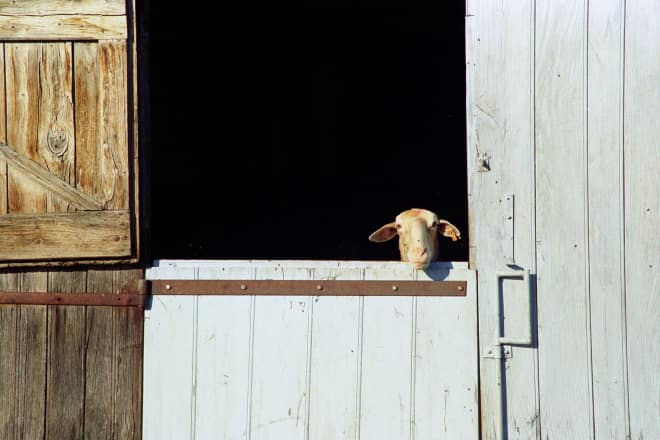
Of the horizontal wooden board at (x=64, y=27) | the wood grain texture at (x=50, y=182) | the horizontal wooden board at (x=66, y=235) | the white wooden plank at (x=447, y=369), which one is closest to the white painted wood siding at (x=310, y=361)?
the white wooden plank at (x=447, y=369)

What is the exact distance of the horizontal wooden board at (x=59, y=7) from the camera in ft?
11.8

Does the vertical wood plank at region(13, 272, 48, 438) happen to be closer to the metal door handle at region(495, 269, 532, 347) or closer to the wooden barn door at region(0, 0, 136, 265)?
the wooden barn door at region(0, 0, 136, 265)

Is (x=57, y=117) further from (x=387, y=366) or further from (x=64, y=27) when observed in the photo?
(x=387, y=366)

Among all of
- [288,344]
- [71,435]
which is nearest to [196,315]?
[288,344]

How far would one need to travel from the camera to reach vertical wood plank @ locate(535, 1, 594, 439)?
11.4 feet

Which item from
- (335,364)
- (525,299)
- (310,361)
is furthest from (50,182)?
(525,299)

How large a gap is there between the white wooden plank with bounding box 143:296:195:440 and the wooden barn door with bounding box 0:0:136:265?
337 mm

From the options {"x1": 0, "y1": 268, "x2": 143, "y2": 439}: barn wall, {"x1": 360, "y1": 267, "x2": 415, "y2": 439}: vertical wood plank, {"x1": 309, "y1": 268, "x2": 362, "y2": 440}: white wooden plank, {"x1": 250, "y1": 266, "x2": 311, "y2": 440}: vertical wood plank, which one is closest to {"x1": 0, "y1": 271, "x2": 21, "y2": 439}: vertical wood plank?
{"x1": 0, "y1": 268, "x2": 143, "y2": 439}: barn wall

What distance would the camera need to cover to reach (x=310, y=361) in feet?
11.8

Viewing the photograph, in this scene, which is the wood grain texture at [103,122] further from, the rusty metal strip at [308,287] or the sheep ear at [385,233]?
the sheep ear at [385,233]

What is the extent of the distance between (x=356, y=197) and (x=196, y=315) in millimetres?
4339

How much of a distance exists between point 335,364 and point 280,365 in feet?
0.82

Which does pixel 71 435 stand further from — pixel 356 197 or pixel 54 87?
pixel 356 197

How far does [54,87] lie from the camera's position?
3.63 metres
